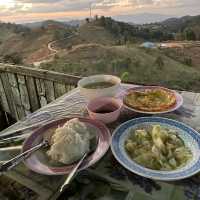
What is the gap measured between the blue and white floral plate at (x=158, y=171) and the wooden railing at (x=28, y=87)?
1463 mm

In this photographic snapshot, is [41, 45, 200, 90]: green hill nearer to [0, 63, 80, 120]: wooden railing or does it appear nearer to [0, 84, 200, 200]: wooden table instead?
[0, 63, 80, 120]: wooden railing

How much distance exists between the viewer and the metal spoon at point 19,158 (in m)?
0.91

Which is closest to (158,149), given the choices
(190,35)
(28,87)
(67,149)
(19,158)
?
(67,149)

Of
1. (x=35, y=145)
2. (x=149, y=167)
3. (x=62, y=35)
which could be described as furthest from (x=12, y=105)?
(x=62, y=35)

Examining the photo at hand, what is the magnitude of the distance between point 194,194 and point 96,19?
31250 mm

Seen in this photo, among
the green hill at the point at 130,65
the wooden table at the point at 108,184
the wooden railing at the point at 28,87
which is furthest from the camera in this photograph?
the green hill at the point at 130,65

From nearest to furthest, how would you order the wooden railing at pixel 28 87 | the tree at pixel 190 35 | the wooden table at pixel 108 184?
the wooden table at pixel 108 184, the wooden railing at pixel 28 87, the tree at pixel 190 35

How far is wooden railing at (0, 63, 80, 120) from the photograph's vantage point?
8.95ft

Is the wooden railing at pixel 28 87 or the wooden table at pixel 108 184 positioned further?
the wooden railing at pixel 28 87

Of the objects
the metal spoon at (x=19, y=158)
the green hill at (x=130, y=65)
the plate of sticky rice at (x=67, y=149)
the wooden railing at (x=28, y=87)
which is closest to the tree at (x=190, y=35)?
the green hill at (x=130, y=65)

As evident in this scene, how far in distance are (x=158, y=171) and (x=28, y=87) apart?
2521mm

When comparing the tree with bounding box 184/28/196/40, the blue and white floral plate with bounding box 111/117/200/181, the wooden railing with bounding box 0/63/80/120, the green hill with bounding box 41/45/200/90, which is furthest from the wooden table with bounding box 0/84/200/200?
the tree with bounding box 184/28/196/40

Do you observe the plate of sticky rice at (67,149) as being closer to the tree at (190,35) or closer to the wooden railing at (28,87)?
the wooden railing at (28,87)

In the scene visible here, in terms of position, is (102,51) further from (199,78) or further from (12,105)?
(12,105)
